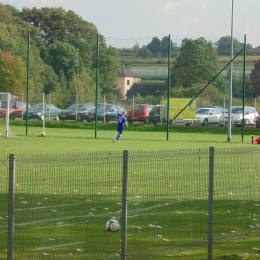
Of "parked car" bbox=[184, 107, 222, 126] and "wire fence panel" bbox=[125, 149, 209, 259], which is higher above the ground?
"parked car" bbox=[184, 107, 222, 126]

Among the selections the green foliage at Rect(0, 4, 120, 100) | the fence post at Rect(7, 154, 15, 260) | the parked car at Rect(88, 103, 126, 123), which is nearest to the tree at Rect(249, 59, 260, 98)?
the green foliage at Rect(0, 4, 120, 100)

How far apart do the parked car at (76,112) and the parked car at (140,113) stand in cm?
302

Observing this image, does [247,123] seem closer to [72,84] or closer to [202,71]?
[202,71]

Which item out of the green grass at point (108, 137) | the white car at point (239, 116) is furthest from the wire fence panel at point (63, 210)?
the white car at point (239, 116)

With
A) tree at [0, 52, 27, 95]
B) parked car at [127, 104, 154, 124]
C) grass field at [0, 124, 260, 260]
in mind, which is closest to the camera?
grass field at [0, 124, 260, 260]

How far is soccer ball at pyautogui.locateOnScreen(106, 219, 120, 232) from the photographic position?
34.3 ft

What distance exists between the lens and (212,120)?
5275 cm

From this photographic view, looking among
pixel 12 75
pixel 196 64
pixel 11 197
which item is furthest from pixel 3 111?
pixel 11 197

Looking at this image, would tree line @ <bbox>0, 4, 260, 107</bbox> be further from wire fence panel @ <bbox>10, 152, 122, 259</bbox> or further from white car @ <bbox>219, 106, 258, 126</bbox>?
wire fence panel @ <bbox>10, 152, 122, 259</bbox>

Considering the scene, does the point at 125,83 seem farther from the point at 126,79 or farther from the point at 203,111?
the point at 203,111

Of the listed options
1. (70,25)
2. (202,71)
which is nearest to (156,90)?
(202,71)

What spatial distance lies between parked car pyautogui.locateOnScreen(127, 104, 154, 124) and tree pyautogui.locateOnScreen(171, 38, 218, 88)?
6.16m

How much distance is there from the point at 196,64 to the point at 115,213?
3770 cm

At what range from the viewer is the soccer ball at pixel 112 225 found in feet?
34.3
